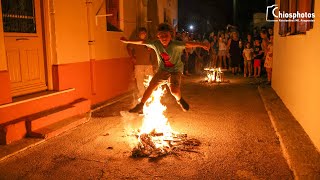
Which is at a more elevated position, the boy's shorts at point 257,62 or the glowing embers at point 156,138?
the boy's shorts at point 257,62

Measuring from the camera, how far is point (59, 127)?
702cm

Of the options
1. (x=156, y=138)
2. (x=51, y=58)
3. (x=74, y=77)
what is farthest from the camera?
(x=74, y=77)


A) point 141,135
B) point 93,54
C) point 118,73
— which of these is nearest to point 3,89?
point 141,135

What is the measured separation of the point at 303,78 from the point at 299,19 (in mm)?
1426

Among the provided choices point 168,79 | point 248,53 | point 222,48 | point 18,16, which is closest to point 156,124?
point 168,79

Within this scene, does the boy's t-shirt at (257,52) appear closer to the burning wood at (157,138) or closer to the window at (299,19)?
the window at (299,19)

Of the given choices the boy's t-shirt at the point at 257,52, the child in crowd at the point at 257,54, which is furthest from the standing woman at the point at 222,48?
the boy's t-shirt at the point at 257,52

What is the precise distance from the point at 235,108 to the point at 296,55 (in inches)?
89.2

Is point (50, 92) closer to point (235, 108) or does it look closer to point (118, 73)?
point (118, 73)

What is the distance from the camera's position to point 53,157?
219 inches

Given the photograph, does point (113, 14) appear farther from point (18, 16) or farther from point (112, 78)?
point (18, 16)

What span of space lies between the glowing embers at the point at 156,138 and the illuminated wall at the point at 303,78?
2.18 metres

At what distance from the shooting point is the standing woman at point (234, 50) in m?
18.2

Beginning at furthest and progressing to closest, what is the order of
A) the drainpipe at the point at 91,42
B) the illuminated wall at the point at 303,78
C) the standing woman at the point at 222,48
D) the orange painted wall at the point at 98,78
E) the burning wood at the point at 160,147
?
1. the standing woman at the point at 222,48
2. the drainpipe at the point at 91,42
3. the orange painted wall at the point at 98,78
4. the illuminated wall at the point at 303,78
5. the burning wood at the point at 160,147
